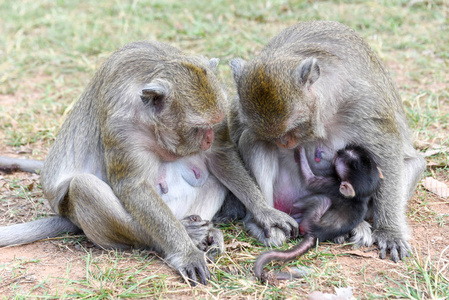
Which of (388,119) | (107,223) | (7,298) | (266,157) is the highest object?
(388,119)

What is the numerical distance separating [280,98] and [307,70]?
13.0 inches

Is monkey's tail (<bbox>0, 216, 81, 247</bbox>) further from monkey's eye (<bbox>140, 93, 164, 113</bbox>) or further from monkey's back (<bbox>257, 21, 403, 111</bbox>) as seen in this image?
monkey's back (<bbox>257, 21, 403, 111</bbox>)

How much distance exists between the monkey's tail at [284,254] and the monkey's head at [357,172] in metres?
0.57

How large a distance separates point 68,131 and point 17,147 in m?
2.05

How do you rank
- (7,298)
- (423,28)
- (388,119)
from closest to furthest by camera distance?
1. (7,298)
2. (388,119)
3. (423,28)

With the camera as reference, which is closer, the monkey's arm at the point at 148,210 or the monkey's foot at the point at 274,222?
the monkey's arm at the point at 148,210

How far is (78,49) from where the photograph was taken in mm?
9656

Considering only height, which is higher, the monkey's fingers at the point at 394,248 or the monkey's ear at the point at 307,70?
the monkey's ear at the point at 307,70

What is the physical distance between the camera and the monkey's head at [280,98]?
453 cm

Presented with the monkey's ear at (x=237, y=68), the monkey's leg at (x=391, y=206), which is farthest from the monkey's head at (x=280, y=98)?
the monkey's leg at (x=391, y=206)

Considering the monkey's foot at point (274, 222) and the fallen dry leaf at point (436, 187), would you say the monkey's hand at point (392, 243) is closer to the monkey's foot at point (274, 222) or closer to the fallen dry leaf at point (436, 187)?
the monkey's foot at point (274, 222)

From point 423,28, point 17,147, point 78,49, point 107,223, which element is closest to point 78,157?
point 107,223

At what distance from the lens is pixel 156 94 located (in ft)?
14.7

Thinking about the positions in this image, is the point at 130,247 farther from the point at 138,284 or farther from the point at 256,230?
the point at 256,230
